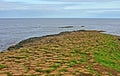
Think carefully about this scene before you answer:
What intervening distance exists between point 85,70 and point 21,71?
282cm

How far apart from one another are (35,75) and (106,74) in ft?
10.6

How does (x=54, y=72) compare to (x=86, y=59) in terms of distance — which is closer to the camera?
(x=54, y=72)

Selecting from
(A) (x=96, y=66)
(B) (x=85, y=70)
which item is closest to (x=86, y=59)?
(A) (x=96, y=66)

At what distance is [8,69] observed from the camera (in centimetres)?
1236

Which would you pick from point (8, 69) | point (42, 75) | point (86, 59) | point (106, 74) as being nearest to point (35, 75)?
point (42, 75)

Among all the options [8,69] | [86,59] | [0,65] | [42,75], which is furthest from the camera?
[86,59]

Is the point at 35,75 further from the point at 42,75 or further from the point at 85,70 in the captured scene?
the point at 85,70

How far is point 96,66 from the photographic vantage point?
13906 mm

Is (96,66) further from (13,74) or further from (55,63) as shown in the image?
(13,74)

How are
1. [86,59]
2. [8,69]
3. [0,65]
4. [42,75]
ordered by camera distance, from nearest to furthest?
1. [42,75]
2. [8,69]
3. [0,65]
4. [86,59]

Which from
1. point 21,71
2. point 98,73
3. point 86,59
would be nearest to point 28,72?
point 21,71

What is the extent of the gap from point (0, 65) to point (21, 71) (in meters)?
1.83

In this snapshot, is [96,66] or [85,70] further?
[96,66]

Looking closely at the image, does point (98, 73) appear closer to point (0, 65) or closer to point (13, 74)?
point (13, 74)
